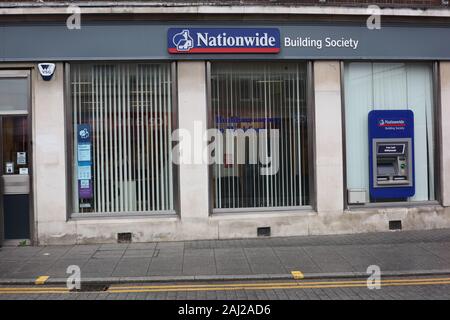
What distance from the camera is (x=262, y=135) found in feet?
35.6

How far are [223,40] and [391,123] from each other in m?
4.01

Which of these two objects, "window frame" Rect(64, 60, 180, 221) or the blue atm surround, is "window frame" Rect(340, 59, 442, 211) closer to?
the blue atm surround

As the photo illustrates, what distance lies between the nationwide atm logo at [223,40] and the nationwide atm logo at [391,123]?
8.91 ft

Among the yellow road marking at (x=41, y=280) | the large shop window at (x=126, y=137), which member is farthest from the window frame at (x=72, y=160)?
the yellow road marking at (x=41, y=280)

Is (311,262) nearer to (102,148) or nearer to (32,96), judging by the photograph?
(102,148)

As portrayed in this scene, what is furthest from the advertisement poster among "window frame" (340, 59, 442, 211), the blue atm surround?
the blue atm surround

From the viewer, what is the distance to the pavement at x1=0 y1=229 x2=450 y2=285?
7.68 m

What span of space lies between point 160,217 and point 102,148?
1.86m

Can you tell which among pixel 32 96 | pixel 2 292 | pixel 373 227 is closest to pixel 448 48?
pixel 373 227

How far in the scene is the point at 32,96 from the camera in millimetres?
10031

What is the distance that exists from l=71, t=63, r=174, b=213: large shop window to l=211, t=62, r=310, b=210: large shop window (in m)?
1.12

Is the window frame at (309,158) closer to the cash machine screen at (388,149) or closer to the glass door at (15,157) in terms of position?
the cash machine screen at (388,149)

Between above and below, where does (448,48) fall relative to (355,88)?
above

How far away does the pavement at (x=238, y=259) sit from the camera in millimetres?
7684
